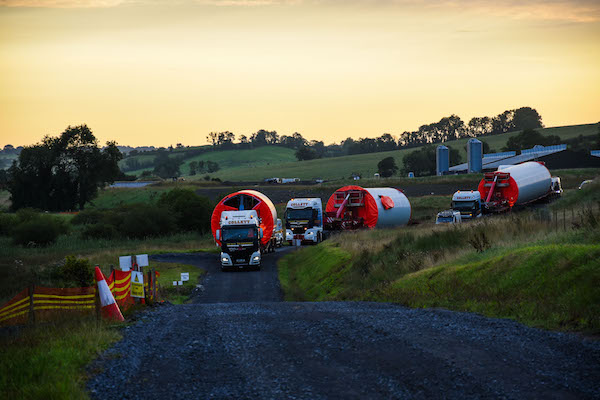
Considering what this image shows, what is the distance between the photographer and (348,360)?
11078 mm

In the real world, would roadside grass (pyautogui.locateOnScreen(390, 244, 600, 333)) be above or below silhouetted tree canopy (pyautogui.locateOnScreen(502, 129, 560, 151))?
below

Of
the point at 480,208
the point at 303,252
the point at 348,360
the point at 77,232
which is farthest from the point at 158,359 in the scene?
the point at 77,232

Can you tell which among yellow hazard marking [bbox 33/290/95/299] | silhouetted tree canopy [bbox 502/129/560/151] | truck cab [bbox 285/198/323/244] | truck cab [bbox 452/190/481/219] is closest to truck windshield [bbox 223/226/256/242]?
truck cab [bbox 285/198/323/244]

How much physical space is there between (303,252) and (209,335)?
30616 mm

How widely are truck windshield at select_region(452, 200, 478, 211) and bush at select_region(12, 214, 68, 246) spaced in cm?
3762

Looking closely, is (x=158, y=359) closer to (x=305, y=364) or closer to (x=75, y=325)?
(x=305, y=364)

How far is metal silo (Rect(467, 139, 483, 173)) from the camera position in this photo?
122 meters

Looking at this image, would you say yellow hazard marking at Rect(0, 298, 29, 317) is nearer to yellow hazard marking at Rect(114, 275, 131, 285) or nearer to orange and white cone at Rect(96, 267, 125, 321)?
orange and white cone at Rect(96, 267, 125, 321)

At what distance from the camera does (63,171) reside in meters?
110

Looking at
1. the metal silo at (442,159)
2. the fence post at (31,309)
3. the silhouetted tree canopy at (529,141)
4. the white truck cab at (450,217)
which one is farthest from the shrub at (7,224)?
the silhouetted tree canopy at (529,141)

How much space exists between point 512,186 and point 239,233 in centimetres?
2855

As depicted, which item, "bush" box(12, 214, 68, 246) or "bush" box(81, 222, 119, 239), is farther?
"bush" box(81, 222, 119, 239)

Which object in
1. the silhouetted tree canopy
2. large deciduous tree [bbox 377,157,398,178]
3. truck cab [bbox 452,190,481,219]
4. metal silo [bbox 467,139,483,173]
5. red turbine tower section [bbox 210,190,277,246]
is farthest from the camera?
large deciduous tree [bbox 377,157,398,178]

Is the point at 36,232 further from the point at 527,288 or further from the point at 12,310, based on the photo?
the point at 527,288
